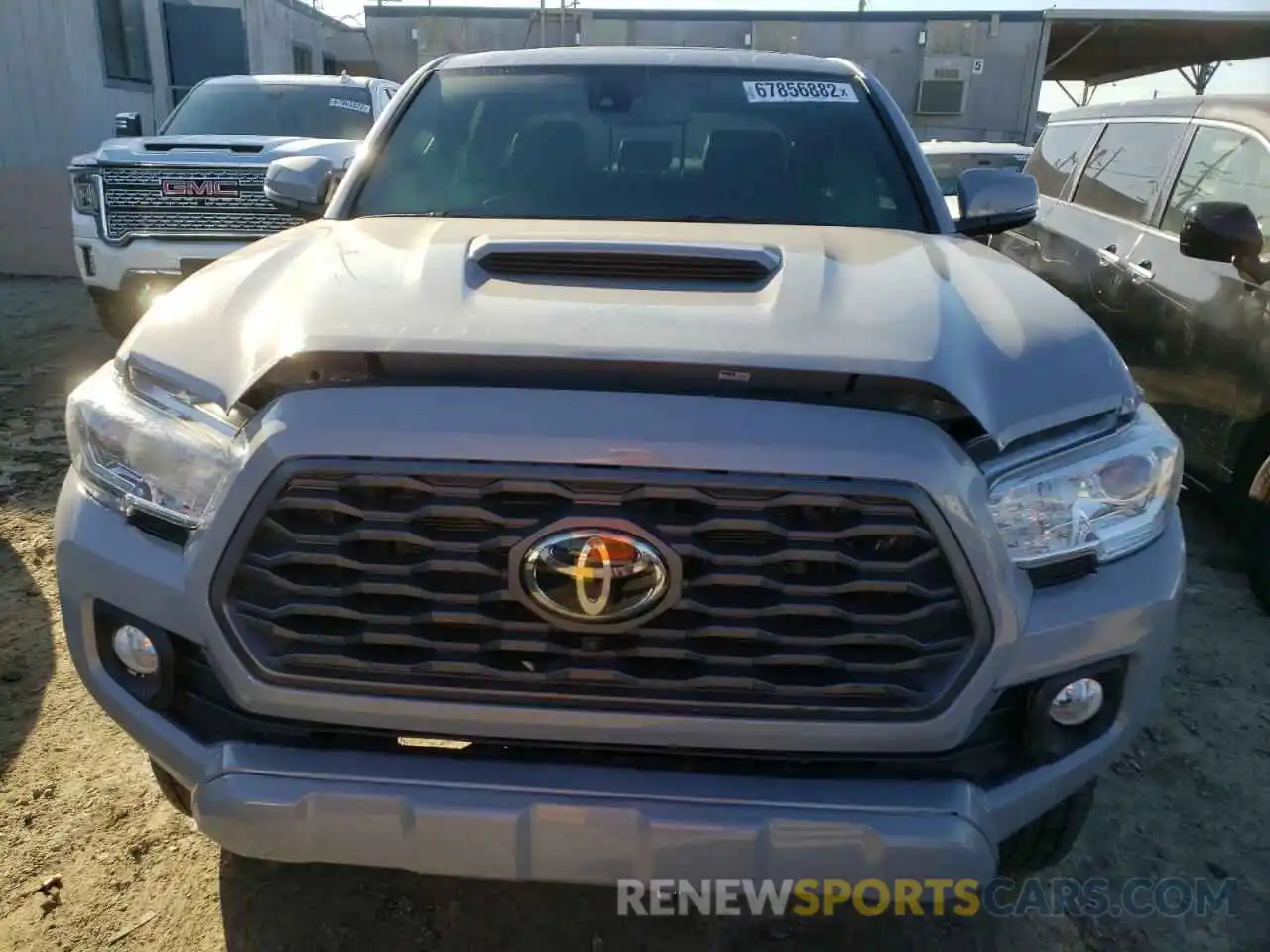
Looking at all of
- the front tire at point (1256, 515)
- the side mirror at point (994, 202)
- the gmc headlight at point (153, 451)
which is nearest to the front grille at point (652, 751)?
the gmc headlight at point (153, 451)

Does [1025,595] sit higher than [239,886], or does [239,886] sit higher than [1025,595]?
[1025,595]

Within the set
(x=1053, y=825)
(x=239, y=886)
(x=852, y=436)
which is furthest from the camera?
(x=239, y=886)

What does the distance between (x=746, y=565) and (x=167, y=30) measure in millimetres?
16996

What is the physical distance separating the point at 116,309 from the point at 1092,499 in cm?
681

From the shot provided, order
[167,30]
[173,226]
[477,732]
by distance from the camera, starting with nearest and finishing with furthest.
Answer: [477,732]
[173,226]
[167,30]

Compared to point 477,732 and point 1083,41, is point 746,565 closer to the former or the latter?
point 477,732

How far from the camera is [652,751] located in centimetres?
176

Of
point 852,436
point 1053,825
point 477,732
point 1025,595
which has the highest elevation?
point 852,436

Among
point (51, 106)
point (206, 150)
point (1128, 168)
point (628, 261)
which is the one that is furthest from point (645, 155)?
point (51, 106)

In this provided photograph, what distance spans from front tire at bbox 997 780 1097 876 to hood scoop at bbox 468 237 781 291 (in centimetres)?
124

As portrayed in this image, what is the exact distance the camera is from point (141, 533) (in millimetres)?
1799

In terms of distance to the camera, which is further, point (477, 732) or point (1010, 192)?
point (1010, 192)

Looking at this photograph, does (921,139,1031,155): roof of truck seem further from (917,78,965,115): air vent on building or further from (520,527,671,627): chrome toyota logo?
(917,78,965,115): air vent on building

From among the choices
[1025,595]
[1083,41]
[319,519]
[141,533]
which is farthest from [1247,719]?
[1083,41]
